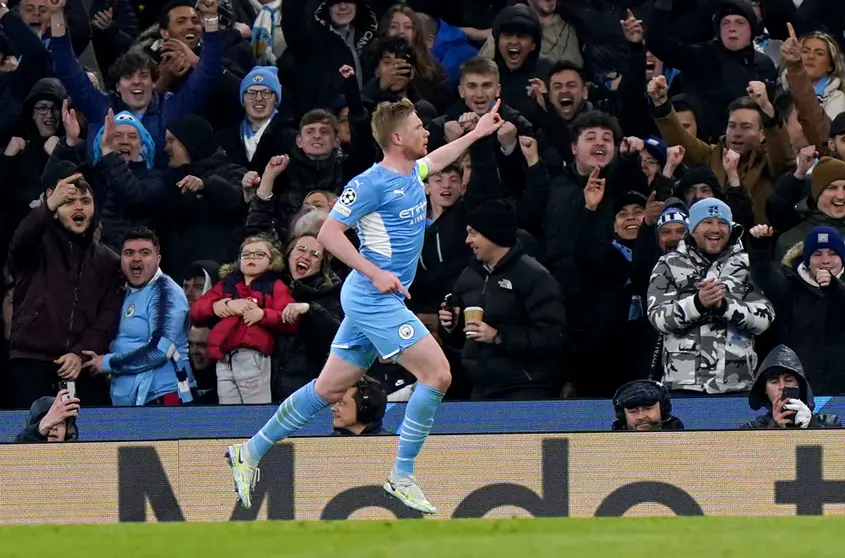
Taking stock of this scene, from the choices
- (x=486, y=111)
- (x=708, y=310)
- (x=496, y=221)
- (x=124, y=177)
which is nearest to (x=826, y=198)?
(x=708, y=310)

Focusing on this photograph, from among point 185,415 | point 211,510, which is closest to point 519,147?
point 185,415

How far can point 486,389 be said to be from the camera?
11.5 meters

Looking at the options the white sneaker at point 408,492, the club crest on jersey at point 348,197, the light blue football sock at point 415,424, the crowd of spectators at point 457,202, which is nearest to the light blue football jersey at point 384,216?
the club crest on jersey at point 348,197

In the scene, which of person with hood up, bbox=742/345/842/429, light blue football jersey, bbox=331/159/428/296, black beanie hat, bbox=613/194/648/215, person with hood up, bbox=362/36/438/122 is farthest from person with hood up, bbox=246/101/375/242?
person with hood up, bbox=742/345/842/429

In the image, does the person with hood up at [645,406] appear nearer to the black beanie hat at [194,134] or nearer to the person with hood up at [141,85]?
the black beanie hat at [194,134]

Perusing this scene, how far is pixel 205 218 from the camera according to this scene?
42.3 feet

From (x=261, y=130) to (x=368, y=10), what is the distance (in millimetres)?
1608

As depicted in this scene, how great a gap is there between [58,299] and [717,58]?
5.85 meters

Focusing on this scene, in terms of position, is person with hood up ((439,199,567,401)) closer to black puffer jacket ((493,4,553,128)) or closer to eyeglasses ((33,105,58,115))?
black puffer jacket ((493,4,553,128))

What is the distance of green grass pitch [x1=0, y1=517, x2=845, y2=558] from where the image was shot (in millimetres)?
7777

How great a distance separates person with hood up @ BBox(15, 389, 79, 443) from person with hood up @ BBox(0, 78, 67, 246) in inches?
117

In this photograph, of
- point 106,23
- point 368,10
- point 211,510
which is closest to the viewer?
point 211,510

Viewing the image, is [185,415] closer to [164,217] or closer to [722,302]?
[164,217]

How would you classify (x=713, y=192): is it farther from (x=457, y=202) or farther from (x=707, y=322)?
(x=457, y=202)
